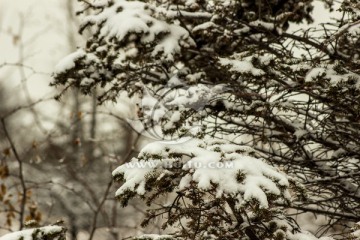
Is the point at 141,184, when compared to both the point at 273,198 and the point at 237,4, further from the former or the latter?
the point at 237,4

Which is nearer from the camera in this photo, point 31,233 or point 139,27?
point 31,233

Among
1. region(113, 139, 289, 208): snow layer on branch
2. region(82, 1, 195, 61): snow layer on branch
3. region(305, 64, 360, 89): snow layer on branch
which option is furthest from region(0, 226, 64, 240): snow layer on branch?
region(305, 64, 360, 89): snow layer on branch

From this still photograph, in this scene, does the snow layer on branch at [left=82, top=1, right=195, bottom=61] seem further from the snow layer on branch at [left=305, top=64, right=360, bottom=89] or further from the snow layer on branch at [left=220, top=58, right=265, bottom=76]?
the snow layer on branch at [left=305, top=64, right=360, bottom=89]

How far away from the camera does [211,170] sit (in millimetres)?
2463

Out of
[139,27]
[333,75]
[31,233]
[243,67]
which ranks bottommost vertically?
[31,233]

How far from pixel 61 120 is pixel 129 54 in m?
11.6

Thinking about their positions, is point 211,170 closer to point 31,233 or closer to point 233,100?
point 31,233

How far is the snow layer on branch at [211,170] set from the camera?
7.70ft

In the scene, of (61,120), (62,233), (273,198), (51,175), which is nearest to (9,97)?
(61,120)

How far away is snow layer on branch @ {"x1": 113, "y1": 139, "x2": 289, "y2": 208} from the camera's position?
2.35 metres

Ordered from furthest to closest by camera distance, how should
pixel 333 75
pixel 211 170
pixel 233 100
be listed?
pixel 233 100
pixel 333 75
pixel 211 170

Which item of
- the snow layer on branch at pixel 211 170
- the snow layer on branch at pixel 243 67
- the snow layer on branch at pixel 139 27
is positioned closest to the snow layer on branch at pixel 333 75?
the snow layer on branch at pixel 243 67

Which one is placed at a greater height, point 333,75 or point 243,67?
point 243,67

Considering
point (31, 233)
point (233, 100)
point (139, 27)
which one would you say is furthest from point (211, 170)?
point (139, 27)
